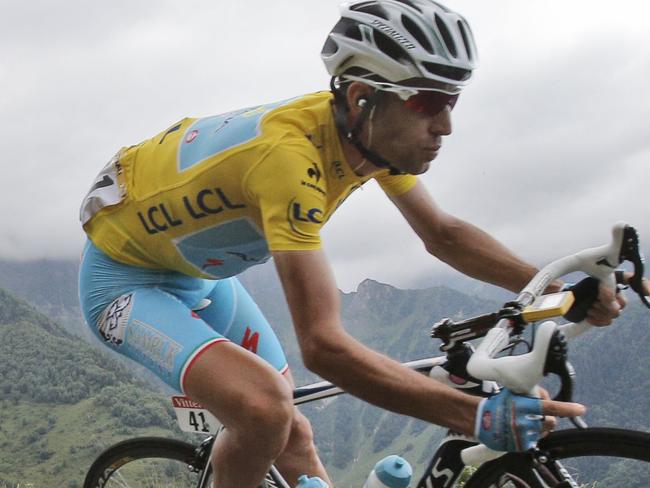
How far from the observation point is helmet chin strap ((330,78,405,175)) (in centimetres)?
323

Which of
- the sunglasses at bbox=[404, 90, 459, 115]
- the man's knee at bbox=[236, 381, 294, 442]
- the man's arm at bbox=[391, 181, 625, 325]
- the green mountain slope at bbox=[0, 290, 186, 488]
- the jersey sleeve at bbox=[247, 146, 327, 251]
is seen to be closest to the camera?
the jersey sleeve at bbox=[247, 146, 327, 251]

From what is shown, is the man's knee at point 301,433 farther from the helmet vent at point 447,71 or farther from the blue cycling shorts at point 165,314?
the helmet vent at point 447,71

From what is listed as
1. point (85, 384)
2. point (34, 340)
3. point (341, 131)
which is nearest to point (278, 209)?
point (341, 131)

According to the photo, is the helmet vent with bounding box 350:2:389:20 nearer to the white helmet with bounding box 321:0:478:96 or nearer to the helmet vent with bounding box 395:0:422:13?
the white helmet with bounding box 321:0:478:96

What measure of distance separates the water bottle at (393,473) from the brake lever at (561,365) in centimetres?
86

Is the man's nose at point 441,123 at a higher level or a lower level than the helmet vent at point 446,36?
lower

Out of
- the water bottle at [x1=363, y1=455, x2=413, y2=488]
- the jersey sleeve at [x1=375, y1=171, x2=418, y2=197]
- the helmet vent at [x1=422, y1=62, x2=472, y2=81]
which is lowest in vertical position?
the water bottle at [x1=363, y1=455, x2=413, y2=488]

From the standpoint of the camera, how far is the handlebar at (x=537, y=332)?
92.7 inches

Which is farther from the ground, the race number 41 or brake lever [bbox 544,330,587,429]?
brake lever [bbox 544,330,587,429]

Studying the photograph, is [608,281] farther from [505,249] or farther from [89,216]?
[89,216]

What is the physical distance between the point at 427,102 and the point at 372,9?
1.81 ft

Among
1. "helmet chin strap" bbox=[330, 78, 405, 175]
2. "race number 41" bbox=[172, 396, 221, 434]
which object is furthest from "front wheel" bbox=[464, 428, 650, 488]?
"race number 41" bbox=[172, 396, 221, 434]

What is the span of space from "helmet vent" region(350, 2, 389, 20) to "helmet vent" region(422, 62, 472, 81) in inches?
13.5

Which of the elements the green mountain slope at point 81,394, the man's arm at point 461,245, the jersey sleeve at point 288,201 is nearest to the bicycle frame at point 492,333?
the man's arm at point 461,245
